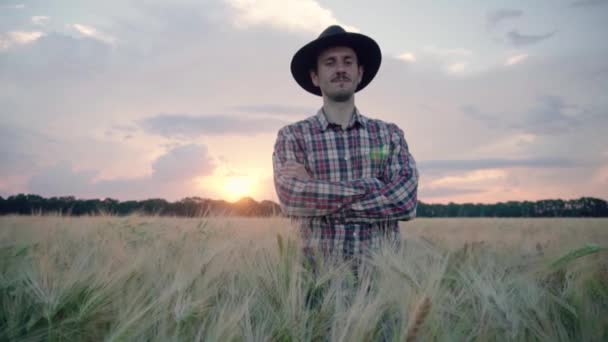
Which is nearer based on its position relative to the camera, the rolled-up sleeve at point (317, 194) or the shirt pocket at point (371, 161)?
the rolled-up sleeve at point (317, 194)

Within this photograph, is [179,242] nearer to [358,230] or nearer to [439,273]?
[358,230]

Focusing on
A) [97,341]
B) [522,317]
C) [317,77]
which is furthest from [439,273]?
[317,77]

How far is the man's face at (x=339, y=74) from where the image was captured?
8.23 ft

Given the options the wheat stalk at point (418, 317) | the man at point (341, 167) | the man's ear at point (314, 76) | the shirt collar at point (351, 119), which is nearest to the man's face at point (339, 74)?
the man at point (341, 167)

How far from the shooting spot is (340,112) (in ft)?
8.59

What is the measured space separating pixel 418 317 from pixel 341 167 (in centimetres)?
168

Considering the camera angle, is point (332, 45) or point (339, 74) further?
point (332, 45)

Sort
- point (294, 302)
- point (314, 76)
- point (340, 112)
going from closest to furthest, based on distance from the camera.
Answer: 1. point (294, 302)
2. point (340, 112)
3. point (314, 76)

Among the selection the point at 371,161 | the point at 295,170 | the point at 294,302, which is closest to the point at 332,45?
the point at 371,161

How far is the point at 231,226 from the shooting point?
3988 millimetres

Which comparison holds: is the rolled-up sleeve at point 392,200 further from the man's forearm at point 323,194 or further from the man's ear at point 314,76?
the man's ear at point 314,76

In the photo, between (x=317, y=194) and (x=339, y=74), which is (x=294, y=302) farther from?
(x=339, y=74)

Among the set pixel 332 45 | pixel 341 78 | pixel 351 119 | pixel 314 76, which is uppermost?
pixel 332 45

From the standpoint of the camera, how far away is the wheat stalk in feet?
2.82
